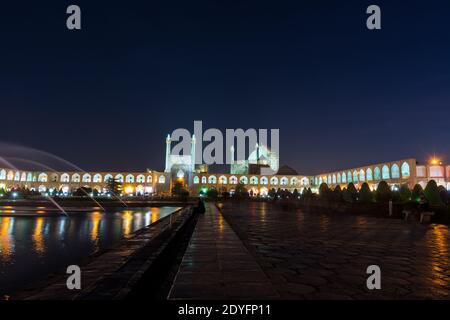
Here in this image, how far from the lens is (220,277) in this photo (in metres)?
3.43

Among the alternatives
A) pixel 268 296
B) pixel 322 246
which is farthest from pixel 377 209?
pixel 268 296

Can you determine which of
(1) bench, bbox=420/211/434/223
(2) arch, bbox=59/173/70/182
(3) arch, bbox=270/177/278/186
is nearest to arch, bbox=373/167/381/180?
(3) arch, bbox=270/177/278/186

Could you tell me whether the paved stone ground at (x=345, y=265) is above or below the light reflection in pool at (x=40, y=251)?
above

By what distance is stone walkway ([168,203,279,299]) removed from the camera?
2900 mm

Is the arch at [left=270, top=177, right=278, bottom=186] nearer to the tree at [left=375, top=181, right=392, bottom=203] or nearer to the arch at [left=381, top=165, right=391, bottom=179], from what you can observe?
the arch at [left=381, top=165, right=391, bottom=179]

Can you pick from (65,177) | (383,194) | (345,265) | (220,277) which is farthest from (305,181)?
(220,277)

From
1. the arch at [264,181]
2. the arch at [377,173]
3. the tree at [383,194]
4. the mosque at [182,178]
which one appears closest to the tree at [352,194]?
the tree at [383,194]

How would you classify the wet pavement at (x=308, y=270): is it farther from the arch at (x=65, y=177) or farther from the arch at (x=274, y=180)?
the arch at (x=65, y=177)

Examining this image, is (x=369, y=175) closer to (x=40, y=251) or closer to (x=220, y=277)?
(x=40, y=251)

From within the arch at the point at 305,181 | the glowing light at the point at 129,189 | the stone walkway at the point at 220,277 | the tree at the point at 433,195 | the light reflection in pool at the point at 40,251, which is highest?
the arch at the point at 305,181

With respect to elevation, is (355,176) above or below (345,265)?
above

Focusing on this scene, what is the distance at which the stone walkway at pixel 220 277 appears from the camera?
290 cm

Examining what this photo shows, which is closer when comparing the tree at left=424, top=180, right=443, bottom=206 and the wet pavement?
the wet pavement

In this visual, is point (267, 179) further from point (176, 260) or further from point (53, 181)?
point (176, 260)
